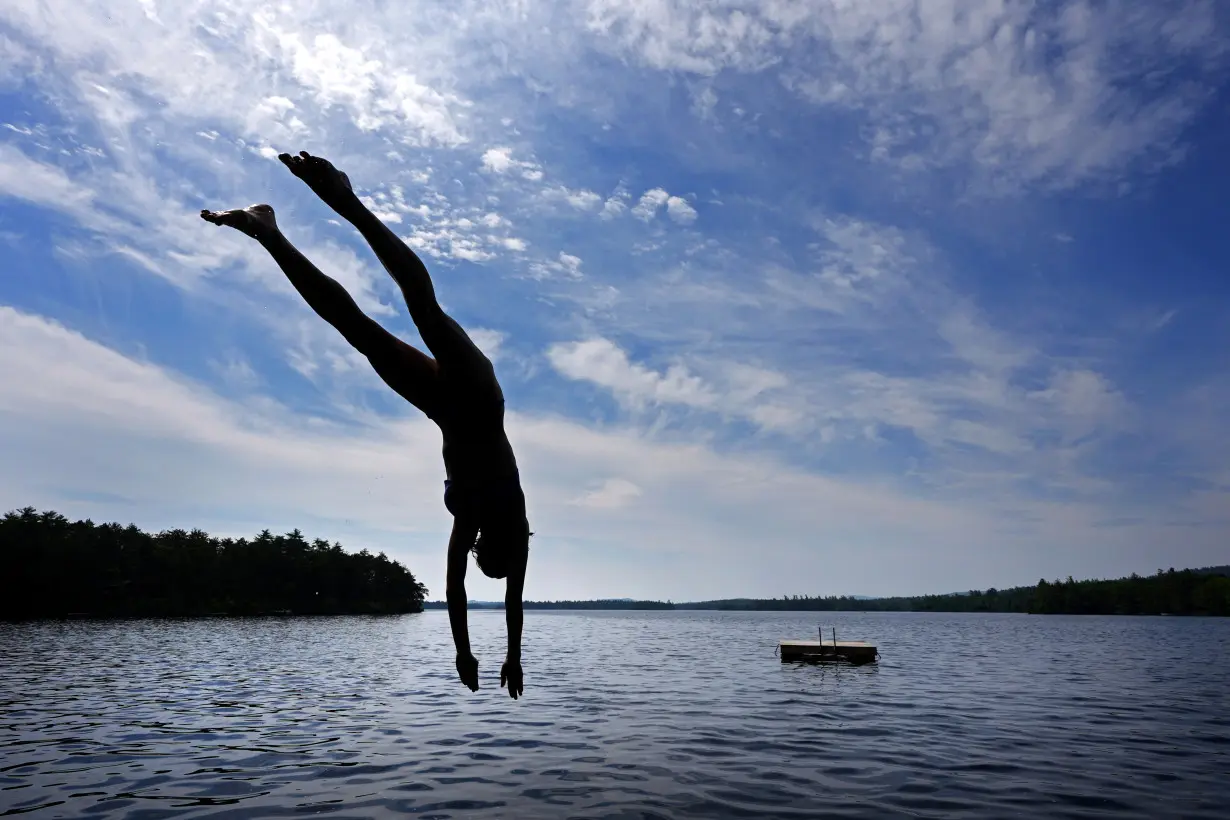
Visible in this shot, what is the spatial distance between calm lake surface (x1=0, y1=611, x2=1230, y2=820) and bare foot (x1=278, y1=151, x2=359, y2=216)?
43.4 feet

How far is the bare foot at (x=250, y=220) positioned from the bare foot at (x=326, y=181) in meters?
0.40

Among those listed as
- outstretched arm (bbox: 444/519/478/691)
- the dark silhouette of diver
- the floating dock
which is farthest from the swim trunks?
the floating dock

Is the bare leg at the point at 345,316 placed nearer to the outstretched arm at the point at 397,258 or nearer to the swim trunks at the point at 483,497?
the outstretched arm at the point at 397,258

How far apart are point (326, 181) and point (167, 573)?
425 ft

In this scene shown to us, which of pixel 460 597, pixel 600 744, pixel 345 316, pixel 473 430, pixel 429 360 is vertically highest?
pixel 345 316

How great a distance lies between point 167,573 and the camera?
112 meters

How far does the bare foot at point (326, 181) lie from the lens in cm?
419

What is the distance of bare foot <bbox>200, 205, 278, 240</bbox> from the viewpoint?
14.5 feet

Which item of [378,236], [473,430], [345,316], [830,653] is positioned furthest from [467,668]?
[830,653]

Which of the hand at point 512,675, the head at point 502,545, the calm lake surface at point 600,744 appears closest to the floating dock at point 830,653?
the calm lake surface at point 600,744

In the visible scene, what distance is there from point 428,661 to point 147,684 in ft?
66.6

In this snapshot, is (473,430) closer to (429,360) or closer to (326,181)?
(429,360)

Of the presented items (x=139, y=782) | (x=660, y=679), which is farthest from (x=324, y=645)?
(x=139, y=782)

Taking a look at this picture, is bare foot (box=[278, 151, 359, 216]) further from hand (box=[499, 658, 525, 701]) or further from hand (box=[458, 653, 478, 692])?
hand (box=[499, 658, 525, 701])
